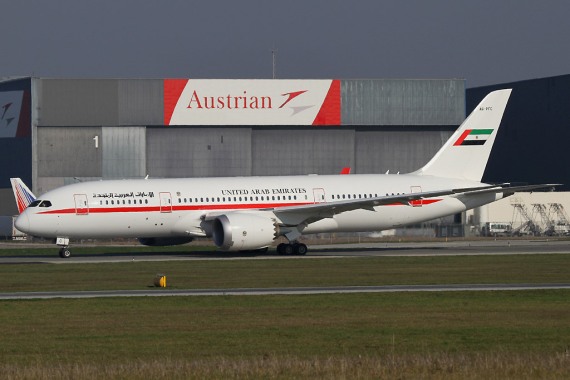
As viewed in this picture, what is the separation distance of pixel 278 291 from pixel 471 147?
1325 inches

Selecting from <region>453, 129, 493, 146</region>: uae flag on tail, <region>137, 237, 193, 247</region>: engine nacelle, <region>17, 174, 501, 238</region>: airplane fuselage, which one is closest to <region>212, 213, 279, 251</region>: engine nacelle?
<region>17, 174, 501, 238</region>: airplane fuselage

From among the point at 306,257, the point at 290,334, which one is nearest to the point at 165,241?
the point at 306,257

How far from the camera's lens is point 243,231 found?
196 feet

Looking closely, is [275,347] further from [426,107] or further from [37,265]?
[426,107]

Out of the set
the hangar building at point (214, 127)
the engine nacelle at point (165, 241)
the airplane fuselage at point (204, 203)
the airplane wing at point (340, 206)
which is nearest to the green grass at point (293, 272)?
the airplane wing at point (340, 206)

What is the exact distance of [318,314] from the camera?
104 feet

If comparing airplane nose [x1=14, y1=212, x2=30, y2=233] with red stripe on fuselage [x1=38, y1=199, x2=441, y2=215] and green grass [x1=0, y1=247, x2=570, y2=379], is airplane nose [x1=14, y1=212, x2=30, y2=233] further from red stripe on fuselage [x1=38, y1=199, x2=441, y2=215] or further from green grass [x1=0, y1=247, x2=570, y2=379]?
green grass [x1=0, y1=247, x2=570, y2=379]

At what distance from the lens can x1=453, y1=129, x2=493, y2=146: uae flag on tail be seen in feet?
230

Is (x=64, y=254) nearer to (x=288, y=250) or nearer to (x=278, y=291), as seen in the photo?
(x=288, y=250)

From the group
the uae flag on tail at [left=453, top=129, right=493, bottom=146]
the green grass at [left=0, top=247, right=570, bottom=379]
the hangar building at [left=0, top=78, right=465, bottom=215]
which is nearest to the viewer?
the green grass at [left=0, top=247, right=570, bottom=379]

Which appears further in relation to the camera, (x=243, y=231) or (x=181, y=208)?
(x=181, y=208)

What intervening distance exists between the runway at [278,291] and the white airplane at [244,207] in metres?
19.5

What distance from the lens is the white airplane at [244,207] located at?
6078cm

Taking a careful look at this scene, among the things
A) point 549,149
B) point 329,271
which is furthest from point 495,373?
point 549,149
